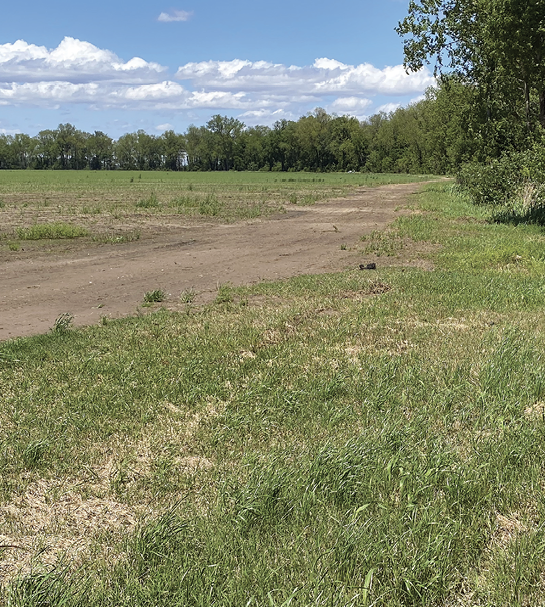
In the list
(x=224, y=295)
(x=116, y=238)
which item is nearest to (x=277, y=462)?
(x=224, y=295)

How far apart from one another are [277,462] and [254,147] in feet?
555

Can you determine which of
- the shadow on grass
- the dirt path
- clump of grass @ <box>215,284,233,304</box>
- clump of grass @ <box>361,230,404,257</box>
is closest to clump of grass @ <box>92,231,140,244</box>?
the dirt path

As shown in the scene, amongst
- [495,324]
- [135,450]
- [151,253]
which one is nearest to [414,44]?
[151,253]

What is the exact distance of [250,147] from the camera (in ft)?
547

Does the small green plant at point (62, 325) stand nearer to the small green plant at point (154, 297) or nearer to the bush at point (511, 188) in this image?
the small green plant at point (154, 297)

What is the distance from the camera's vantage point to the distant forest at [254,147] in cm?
14112

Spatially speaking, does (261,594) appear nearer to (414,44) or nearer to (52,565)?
(52,565)

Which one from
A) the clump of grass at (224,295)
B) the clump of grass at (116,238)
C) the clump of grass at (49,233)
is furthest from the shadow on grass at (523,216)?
the clump of grass at (49,233)

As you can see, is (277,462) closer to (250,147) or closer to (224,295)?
(224,295)

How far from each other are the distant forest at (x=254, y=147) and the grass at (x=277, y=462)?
109442 mm

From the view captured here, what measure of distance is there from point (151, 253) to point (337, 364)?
1029 cm

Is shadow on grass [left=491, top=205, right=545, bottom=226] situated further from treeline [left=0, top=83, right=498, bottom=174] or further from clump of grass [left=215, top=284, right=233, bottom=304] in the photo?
treeline [left=0, top=83, right=498, bottom=174]

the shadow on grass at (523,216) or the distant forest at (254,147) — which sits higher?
the distant forest at (254,147)

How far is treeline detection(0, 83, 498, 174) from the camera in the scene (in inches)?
5591
